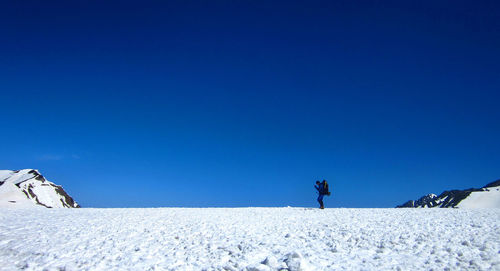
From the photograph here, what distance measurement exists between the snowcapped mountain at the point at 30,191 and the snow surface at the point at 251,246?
48.2ft

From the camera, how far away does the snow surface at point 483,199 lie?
1644 inches

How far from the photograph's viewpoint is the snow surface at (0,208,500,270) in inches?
336

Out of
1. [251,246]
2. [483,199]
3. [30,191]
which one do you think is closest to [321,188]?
[251,246]

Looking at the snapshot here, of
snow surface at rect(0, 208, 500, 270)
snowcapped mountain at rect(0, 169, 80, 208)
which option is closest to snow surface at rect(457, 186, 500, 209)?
snow surface at rect(0, 208, 500, 270)

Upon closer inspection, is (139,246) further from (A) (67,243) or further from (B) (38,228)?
(B) (38,228)

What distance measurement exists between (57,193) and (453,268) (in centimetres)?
3445

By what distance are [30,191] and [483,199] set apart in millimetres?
55331

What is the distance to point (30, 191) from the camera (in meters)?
29.0

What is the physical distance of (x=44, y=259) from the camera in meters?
9.24

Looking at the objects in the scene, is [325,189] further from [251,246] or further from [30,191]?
[30,191]

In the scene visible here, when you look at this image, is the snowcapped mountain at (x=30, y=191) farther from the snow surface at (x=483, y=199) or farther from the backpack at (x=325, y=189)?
the snow surface at (x=483, y=199)

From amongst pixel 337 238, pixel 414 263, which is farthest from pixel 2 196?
pixel 414 263

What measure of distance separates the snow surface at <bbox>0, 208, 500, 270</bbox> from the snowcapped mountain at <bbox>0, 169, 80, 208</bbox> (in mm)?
14696

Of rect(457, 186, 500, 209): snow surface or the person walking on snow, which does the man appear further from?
rect(457, 186, 500, 209): snow surface
